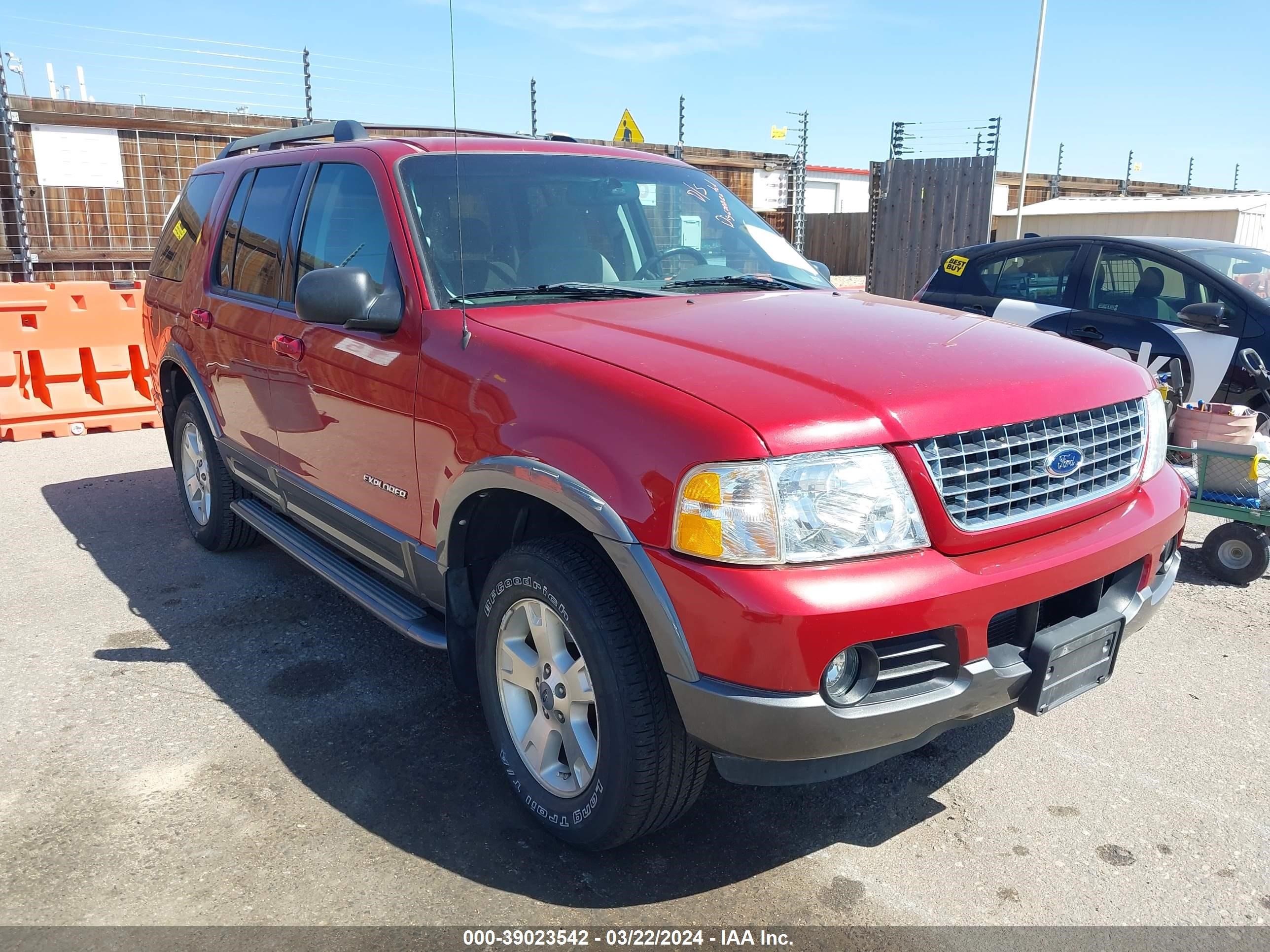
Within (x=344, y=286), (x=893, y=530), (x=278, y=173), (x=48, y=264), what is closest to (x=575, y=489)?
(x=893, y=530)

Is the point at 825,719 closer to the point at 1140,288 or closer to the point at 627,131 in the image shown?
the point at 1140,288

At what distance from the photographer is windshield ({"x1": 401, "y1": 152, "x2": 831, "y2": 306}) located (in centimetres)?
341

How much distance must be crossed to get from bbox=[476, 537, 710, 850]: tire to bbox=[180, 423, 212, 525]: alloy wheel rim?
312 cm

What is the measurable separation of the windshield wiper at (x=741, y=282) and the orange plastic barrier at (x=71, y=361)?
6.88m

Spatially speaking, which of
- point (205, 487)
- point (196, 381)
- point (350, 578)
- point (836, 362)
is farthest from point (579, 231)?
point (205, 487)

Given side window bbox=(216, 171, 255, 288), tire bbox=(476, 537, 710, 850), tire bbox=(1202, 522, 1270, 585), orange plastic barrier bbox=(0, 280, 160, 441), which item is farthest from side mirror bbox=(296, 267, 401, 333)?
orange plastic barrier bbox=(0, 280, 160, 441)

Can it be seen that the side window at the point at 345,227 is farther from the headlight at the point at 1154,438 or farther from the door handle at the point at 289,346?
the headlight at the point at 1154,438

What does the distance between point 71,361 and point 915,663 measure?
8370mm

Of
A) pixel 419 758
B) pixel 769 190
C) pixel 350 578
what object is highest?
pixel 769 190

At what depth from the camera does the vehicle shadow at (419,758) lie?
2828 mm

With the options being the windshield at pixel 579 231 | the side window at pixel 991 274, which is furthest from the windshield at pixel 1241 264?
the windshield at pixel 579 231

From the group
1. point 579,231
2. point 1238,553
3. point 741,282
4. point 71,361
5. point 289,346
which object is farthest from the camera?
point 71,361

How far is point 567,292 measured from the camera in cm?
341

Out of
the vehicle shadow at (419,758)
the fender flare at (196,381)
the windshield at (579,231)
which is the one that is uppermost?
the windshield at (579,231)
